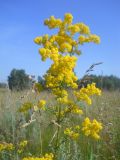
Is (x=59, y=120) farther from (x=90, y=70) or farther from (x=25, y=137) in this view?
(x=25, y=137)

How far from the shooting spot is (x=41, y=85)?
Answer: 3.26m

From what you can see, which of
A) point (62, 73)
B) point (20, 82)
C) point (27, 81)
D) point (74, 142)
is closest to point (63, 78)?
point (62, 73)

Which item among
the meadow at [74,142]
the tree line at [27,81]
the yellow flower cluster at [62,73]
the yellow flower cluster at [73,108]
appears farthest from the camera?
the meadow at [74,142]

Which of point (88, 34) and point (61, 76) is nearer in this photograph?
point (61, 76)

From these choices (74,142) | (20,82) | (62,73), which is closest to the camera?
(62,73)

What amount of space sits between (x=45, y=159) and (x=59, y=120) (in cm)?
35

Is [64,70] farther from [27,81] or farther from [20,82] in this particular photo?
[20,82]

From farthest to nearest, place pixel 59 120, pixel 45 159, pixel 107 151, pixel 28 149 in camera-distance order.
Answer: pixel 28 149 → pixel 107 151 → pixel 59 120 → pixel 45 159

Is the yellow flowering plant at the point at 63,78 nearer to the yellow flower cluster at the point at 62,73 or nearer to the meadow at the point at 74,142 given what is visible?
the yellow flower cluster at the point at 62,73

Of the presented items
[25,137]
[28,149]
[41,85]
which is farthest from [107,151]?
[41,85]

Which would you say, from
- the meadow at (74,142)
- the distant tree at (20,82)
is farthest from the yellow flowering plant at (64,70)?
the distant tree at (20,82)

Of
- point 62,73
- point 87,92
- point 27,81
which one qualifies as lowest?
point 87,92

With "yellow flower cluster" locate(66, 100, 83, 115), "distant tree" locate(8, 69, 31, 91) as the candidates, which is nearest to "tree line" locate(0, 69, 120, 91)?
"distant tree" locate(8, 69, 31, 91)

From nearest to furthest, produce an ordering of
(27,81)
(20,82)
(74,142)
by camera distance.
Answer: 1. (74,142)
2. (27,81)
3. (20,82)
